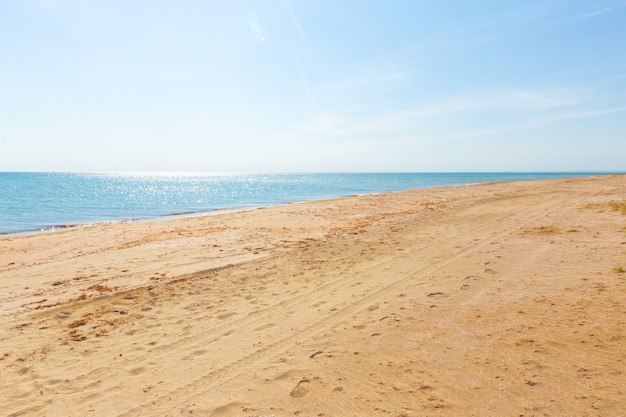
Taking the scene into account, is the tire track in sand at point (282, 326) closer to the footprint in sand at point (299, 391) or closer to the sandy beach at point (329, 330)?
the sandy beach at point (329, 330)

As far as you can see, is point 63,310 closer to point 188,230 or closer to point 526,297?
point 526,297

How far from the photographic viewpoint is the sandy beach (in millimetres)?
4324

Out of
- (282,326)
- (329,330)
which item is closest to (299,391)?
(329,330)

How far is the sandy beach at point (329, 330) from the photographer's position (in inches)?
170

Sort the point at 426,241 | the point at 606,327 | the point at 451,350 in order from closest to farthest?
1. the point at 451,350
2. the point at 606,327
3. the point at 426,241

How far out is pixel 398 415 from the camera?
390cm

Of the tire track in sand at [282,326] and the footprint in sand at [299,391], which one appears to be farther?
the tire track in sand at [282,326]

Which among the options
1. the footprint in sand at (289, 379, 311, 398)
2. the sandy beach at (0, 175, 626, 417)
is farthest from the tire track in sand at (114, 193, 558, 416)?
the footprint in sand at (289, 379, 311, 398)

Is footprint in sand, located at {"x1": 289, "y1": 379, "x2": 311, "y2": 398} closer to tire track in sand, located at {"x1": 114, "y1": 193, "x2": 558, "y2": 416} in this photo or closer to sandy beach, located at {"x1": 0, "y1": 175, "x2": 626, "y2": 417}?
sandy beach, located at {"x1": 0, "y1": 175, "x2": 626, "y2": 417}

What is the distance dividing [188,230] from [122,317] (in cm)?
1162

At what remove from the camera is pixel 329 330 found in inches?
245

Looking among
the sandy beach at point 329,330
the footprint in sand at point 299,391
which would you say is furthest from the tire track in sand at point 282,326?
the footprint in sand at point 299,391

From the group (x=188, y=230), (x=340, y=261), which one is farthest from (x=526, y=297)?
(x=188, y=230)

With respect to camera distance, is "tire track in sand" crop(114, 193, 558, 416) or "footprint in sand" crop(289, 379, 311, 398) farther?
"tire track in sand" crop(114, 193, 558, 416)
